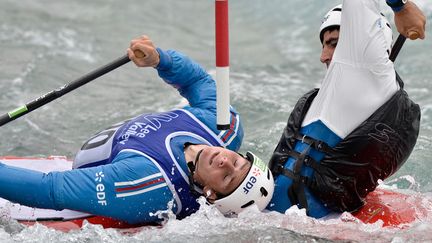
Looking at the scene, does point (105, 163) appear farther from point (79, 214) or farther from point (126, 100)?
point (126, 100)

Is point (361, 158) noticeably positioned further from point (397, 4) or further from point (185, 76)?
point (185, 76)

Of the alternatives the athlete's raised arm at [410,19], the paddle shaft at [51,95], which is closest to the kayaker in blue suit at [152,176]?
the paddle shaft at [51,95]

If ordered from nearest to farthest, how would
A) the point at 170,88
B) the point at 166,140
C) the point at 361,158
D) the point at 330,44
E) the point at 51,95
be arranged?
the point at 361,158 → the point at 166,140 → the point at 330,44 → the point at 51,95 → the point at 170,88

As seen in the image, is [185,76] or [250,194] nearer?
[250,194]

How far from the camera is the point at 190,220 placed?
4855mm

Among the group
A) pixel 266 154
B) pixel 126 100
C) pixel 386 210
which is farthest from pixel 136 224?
pixel 126 100

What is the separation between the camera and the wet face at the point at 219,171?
4.82 meters

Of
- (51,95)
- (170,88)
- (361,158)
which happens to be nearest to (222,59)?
(361,158)

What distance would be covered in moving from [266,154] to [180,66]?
1.73 meters

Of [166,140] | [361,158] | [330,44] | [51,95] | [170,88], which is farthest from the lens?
[170,88]

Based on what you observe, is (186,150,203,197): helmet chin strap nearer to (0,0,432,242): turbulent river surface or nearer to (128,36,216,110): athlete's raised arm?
(0,0,432,242): turbulent river surface

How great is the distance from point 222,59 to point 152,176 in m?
0.77

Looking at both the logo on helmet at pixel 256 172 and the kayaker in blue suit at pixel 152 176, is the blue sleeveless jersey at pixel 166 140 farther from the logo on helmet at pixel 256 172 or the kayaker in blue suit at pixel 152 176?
the logo on helmet at pixel 256 172

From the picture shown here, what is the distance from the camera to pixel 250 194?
191 inches
